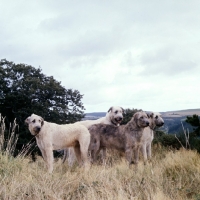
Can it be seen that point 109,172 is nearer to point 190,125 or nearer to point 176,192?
point 176,192

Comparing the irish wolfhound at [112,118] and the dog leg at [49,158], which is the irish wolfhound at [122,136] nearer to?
the irish wolfhound at [112,118]

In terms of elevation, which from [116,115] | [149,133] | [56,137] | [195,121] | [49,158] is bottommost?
[49,158]

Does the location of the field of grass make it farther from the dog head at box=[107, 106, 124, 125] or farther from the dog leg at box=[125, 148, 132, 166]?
the dog head at box=[107, 106, 124, 125]

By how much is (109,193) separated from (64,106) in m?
20.0

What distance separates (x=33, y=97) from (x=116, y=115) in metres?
14.6

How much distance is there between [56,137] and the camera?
33.0 feet

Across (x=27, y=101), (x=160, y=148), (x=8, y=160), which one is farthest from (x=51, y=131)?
(x=27, y=101)

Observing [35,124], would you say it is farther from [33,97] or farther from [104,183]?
[33,97]

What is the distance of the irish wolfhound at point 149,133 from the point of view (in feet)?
38.5

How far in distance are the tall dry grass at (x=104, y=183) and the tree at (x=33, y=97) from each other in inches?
619

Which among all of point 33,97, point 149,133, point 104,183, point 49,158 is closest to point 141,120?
point 149,133

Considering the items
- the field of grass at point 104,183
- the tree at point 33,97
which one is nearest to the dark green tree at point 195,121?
the field of grass at point 104,183

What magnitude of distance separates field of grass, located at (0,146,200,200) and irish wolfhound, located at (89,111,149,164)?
145 cm

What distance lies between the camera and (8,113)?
2642cm
